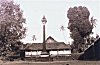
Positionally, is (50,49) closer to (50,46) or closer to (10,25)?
(50,46)

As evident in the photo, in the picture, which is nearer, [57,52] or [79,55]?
[79,55]

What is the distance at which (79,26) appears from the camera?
99.8 m

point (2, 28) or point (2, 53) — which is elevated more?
point (2, 28)

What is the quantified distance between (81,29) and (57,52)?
510 inches

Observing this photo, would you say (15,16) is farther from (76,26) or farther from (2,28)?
(76,26)

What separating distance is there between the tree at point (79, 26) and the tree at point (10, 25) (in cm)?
2968

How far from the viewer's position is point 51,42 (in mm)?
99125

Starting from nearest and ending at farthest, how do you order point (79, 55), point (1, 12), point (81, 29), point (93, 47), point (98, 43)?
point (98, 43) → point (93, 47) → point (1, 12) → point (79, 55) → point (81, 29)

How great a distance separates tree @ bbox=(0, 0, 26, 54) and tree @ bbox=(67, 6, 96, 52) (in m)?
29.7

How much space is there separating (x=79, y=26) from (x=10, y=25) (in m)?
34.3

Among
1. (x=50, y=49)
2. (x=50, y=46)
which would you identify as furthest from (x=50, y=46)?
(x=50, y=49)

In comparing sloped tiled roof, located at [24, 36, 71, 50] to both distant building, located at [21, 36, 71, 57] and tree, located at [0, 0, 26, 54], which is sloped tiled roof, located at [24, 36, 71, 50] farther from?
tree, located at [0, 0, 26, 54]

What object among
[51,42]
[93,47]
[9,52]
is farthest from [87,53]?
[51,42]

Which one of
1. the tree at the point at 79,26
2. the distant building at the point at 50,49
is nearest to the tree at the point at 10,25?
the distant building at the point at 50,49
